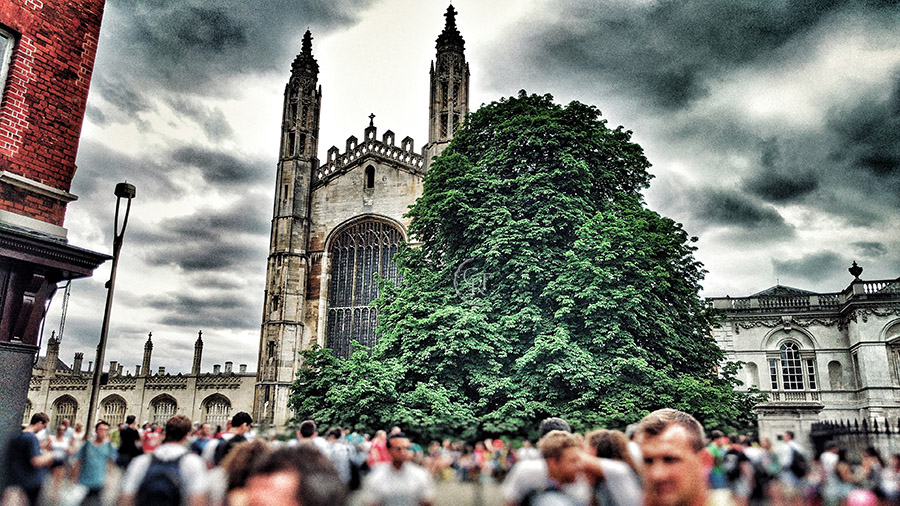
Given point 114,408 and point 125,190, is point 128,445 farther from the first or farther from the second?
point 114,408

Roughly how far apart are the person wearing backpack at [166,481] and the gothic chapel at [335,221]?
2448 centimetres

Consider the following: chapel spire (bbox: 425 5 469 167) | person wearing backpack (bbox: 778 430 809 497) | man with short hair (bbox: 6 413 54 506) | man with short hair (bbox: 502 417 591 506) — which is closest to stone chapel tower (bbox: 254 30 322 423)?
chapel spire (bbox: 425 5 469 167)

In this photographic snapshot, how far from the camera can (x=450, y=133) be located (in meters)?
28.4

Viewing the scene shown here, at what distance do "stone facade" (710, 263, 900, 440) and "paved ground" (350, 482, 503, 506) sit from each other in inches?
1067

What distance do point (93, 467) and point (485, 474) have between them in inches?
130

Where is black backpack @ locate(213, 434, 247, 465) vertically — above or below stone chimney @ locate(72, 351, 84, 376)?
below

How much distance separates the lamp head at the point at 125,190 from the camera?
34.9 feet

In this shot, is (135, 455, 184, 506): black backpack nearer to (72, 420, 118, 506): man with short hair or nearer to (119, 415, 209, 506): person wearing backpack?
(119, 415, 209, 506): person wearing backpack

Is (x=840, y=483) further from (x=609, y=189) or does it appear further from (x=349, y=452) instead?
(x=609, y=189)

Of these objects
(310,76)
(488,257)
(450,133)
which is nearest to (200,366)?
(310,76)

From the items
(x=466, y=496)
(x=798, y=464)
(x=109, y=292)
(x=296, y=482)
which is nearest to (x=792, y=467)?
(x=798, y=464)

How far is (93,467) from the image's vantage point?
507 cm

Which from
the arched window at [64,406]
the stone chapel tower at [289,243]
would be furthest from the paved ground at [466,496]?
the arched window at [64,406]

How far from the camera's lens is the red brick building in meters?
8.55
